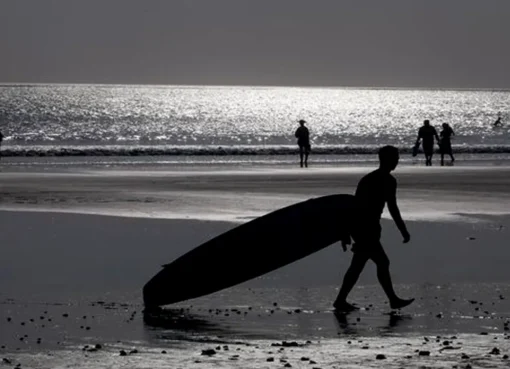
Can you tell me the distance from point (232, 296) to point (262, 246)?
575 mm

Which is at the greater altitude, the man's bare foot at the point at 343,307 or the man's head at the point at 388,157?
the man's head at the point at 388,157

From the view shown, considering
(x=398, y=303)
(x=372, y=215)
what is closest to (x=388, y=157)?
(x=372, y=215)

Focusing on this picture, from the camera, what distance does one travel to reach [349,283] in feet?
40.4

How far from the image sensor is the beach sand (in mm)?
9773

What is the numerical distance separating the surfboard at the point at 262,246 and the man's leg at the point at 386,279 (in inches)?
14.8

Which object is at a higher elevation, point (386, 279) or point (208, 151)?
point (386, 279)

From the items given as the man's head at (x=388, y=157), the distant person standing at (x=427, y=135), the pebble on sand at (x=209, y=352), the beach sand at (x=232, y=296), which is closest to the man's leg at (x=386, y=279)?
the beach sand at (x=232, y=296)

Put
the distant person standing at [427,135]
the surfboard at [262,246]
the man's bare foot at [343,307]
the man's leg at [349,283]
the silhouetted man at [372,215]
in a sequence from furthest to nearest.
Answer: the distant person standing at [427,135]
the surfboard at [262,246]
the silhouetted man at [372,215]
the man's leg at [349,283]
the man's bare foot at [343,307]

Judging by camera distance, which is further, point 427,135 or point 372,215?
point 427,135

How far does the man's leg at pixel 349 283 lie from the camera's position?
12171 mm

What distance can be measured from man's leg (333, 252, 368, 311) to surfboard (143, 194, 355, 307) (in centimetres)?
28

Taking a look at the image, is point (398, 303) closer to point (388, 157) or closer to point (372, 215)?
point (372, 215)

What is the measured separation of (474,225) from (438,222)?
27.7 inches

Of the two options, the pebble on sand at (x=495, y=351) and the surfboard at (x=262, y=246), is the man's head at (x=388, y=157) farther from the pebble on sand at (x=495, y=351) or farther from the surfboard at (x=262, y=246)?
the pebble on sand at (x=495, y=351)
